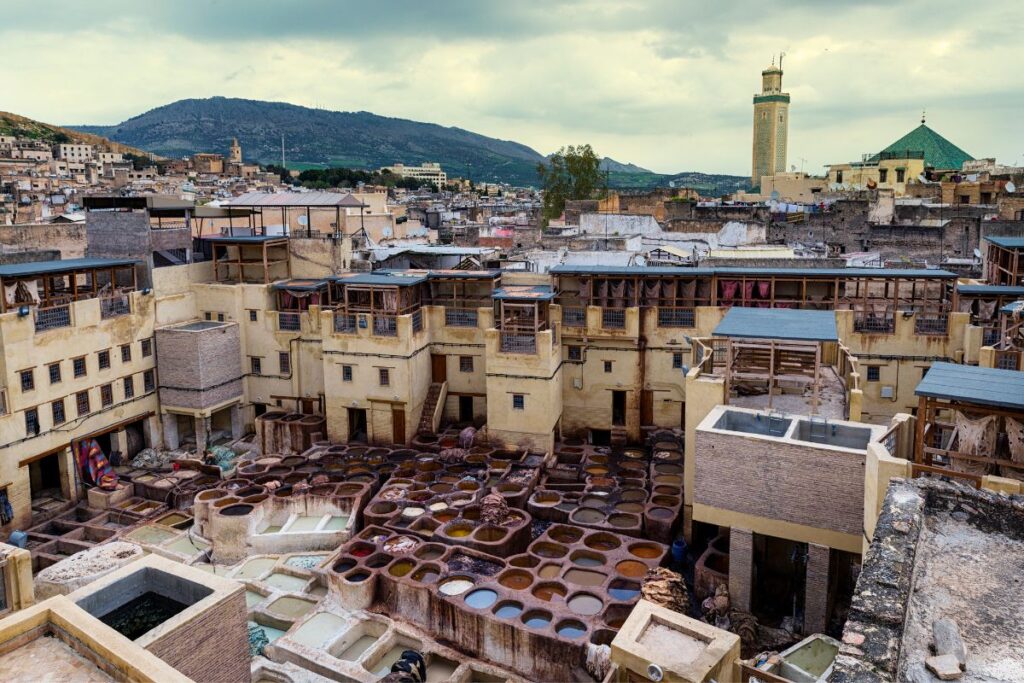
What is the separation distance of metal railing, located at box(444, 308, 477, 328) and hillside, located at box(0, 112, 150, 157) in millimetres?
142291

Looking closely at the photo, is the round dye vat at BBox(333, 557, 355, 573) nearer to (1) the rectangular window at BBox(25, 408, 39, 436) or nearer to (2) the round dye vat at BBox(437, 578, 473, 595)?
(2) the round dye vat at BBox(437, 578, 473, 595)

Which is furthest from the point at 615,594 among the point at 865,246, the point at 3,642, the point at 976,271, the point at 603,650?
the point at 865,246

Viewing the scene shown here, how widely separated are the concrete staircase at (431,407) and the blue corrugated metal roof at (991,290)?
18763mm

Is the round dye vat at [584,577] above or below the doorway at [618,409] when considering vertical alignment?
below

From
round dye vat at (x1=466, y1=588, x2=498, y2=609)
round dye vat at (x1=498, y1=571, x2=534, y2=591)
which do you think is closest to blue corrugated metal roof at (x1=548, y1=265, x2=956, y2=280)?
round dye vat at (x1=498, y1=571, x2=534, y2=591)

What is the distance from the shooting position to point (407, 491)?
25109 mm

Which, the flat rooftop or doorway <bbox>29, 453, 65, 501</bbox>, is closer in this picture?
the flat rooftop

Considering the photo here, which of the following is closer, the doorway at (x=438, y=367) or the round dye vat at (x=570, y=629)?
the round dye vat at (x=570, y=629)

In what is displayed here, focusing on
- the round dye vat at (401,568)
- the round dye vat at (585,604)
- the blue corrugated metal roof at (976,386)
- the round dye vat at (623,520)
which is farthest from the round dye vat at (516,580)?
the blue corrugated metal roof at (976,386)

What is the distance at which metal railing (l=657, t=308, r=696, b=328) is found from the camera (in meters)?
28.6

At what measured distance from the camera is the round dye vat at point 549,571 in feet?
66.4

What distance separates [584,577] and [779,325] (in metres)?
8.57

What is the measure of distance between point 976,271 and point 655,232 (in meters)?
17.6

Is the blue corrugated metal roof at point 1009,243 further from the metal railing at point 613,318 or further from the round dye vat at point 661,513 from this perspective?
the round dye vat at point 661,513
